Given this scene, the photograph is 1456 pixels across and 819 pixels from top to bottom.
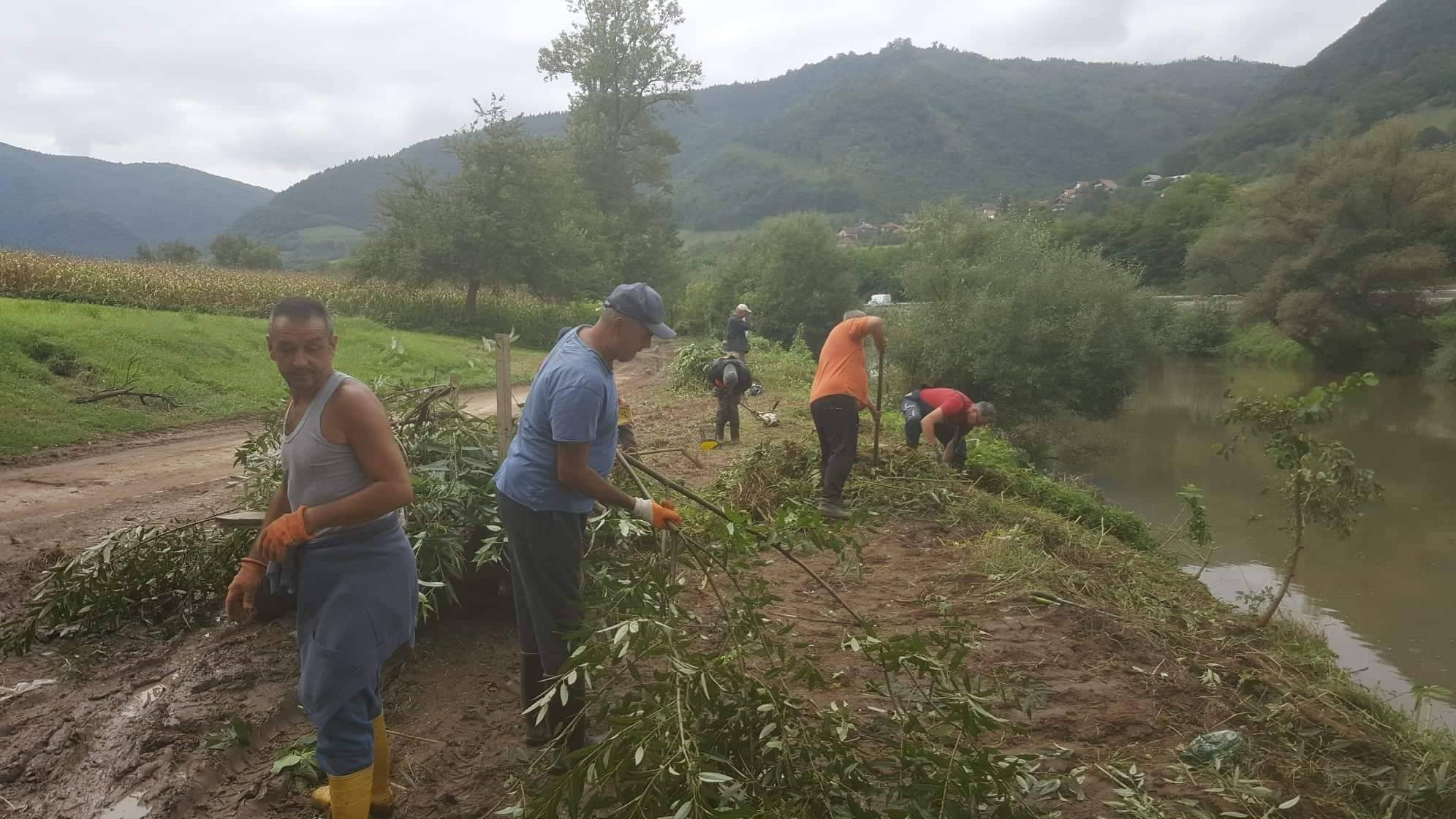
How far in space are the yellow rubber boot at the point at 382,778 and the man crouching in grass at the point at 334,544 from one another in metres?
0.29

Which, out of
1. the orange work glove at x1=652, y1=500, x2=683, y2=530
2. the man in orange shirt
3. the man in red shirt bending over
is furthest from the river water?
the orange work glove at x1=652, y1=500, x2=683, y2=530

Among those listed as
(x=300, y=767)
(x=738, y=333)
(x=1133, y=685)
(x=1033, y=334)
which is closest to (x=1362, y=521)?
(x=1033, y=334)

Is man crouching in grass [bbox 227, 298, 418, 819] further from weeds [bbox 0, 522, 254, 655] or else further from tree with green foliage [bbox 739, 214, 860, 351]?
tree with green foliage [bbox 739, 214, 860, 351]

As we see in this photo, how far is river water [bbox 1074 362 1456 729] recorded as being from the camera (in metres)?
7.99

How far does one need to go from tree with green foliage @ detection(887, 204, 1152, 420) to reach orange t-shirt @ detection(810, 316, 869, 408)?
1394 cm

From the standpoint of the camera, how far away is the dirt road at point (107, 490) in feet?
18.7

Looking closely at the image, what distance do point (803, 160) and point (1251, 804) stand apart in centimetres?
13322

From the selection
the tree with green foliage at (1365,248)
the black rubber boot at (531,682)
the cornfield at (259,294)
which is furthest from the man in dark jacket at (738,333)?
the tree with green foliage at (1365,248)

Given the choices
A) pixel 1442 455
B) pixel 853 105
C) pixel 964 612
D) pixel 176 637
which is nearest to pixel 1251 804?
pixel 964 612

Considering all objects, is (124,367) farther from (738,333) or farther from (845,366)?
(845,366)

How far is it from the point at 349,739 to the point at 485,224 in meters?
23.7

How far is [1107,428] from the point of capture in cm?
2222

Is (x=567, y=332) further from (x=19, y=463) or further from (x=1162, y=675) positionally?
(x=19, y=463)

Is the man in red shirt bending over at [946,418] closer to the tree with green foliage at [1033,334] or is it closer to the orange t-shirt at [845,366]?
the orange t-shirt at [845,366]
